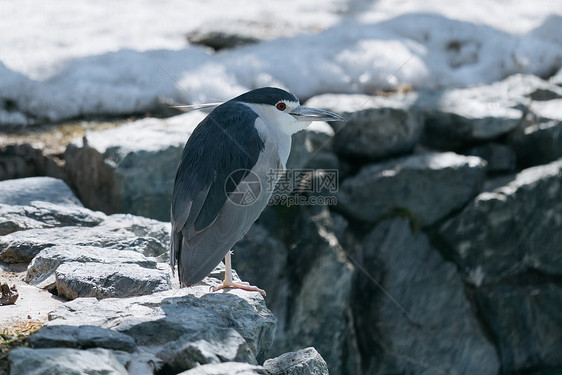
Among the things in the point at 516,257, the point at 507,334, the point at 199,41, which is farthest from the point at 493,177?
the point at 199,41

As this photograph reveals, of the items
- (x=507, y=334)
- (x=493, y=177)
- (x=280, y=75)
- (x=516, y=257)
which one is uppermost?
(x=280, y=75)

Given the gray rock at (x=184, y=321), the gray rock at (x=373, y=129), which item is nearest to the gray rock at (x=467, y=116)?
the gray rock at (x=373, y=129)

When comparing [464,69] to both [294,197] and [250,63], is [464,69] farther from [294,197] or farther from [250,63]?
[294,197]

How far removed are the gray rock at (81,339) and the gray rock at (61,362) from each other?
109 millimetres

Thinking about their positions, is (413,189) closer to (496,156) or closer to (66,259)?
(496,156)

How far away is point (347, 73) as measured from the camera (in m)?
6.11

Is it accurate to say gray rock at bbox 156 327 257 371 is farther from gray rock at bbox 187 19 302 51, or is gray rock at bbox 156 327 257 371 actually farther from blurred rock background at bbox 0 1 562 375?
gray rock at bbox 187 19 302 51

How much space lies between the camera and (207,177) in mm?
2967

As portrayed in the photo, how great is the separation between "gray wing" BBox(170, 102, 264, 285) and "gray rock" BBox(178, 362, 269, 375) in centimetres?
67

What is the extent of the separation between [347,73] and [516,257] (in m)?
2.20

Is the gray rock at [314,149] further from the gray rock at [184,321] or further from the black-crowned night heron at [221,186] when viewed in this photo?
the gray rock at [184,321]

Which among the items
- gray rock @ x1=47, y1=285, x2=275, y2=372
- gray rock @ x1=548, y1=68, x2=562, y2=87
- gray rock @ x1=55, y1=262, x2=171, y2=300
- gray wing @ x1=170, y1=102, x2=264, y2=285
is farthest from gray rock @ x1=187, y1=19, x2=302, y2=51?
gray rock @ x1=47, y1=285, x2=275, y2=372

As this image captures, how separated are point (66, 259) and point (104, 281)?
0.30 metres

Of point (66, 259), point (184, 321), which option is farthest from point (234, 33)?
point (184, 321)
